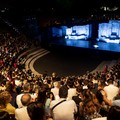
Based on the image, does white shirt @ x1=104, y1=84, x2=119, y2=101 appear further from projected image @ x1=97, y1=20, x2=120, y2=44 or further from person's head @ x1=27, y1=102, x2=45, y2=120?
projected image @ x1=97, y1=20, x2=120, y2=44

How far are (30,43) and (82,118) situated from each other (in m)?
28.8

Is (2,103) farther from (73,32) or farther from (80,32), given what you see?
(73,32)

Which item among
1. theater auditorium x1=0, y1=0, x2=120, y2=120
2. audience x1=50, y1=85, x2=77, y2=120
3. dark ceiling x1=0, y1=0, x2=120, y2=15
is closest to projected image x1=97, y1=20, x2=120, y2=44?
theater auditorium x1=0, y1=0, x2=120, y2=120

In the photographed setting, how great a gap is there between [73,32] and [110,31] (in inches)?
209

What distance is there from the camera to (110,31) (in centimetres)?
3384

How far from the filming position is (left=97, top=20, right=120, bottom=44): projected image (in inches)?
1316

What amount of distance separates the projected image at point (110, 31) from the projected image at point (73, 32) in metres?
1.73

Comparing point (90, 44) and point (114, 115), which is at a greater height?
point (114, 115)

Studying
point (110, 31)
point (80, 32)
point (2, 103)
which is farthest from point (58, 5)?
point (2, 103)

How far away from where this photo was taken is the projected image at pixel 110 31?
110 ft

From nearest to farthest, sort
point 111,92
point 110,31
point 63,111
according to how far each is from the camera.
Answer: point 63,111 → point 111,92 → point 110,31

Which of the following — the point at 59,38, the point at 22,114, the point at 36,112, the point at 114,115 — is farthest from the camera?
the point at 59,38

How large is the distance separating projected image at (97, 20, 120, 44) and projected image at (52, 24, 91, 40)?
68.3 inches

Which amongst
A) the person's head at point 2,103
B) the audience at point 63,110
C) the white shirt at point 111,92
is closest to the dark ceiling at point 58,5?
the white shirt at point 111,92
